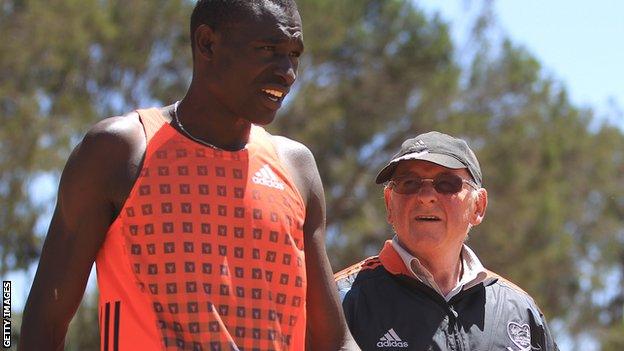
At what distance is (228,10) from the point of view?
10.5 ft

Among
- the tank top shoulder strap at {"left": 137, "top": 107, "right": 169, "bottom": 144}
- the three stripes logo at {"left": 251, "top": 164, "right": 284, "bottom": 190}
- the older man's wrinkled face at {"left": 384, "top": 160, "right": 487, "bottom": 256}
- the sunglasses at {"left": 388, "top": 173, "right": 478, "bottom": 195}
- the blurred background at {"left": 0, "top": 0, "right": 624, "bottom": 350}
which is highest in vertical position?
the blurred background at {"left": 0, "top": 0, "right": 624, "bottom": 350}

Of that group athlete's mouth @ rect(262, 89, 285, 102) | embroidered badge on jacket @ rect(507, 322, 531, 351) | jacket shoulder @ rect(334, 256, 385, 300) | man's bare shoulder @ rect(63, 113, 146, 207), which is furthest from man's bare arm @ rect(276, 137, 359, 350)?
embroidered badge on jacket @ rect(507, 322, 531, 351)

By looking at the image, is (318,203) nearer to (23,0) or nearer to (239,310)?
(239,310)

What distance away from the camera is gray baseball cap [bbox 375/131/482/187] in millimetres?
4461

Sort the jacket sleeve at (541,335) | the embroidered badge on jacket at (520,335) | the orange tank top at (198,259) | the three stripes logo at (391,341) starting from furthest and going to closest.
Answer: the jacket sleeve at (541,335) < the embroidered badge on jacket at (520,335) < the three stripes logo at (391,341) < the orange tank top at (198,259)

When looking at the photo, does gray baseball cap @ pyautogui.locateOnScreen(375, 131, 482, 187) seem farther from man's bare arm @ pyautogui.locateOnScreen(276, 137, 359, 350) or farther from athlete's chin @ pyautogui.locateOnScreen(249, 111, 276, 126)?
athlete's chin @ pyautogui.locateOnScreen(249, 111, 276, 126)

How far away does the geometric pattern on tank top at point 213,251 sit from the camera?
3.04 meters

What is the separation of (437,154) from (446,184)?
4.7 inches

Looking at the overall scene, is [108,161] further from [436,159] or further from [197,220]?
[436,159]

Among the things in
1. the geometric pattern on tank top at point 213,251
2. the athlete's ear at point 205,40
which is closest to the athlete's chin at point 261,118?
the geometric pattern on tank top at point 213,251

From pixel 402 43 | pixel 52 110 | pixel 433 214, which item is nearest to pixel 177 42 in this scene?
pixel 52 110

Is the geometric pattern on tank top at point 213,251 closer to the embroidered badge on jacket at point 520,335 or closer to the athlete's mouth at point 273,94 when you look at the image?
the athlete's mouth at point 273,94

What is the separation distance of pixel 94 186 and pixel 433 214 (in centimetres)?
175

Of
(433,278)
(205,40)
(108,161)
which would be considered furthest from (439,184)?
(108,161)
